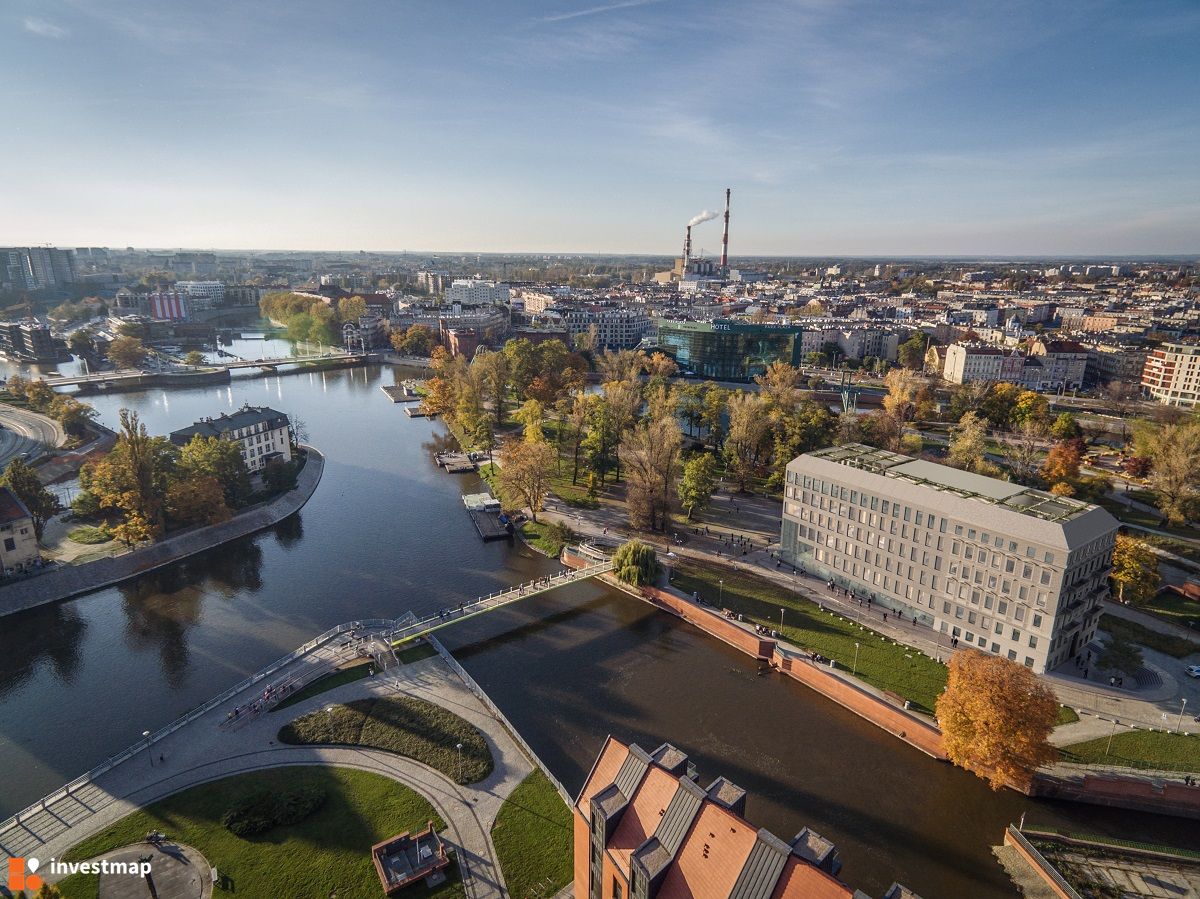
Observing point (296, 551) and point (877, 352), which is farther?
point (877, 352)

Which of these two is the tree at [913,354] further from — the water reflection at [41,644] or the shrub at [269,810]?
the water reflection at [41,644]

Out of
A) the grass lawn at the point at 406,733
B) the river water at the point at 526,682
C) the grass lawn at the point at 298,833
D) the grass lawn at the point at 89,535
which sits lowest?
the river water at the point at 526,682

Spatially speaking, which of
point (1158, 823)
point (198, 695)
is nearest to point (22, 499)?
point (198, 695)

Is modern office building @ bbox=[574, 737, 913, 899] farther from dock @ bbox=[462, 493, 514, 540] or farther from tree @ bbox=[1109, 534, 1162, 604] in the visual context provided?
dock @ bbox=[462, 493, 514, 540]

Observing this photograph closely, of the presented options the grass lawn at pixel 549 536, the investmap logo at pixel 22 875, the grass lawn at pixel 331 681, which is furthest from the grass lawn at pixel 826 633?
the investmap logo at pixel 22 875

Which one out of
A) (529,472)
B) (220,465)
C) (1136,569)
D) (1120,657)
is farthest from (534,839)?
(220,465)

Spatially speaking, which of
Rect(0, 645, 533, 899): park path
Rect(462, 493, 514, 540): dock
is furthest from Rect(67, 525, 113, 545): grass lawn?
Rect(462, 493, 514, 540): dock

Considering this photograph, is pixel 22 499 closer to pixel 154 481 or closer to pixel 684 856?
pixel 154 481
